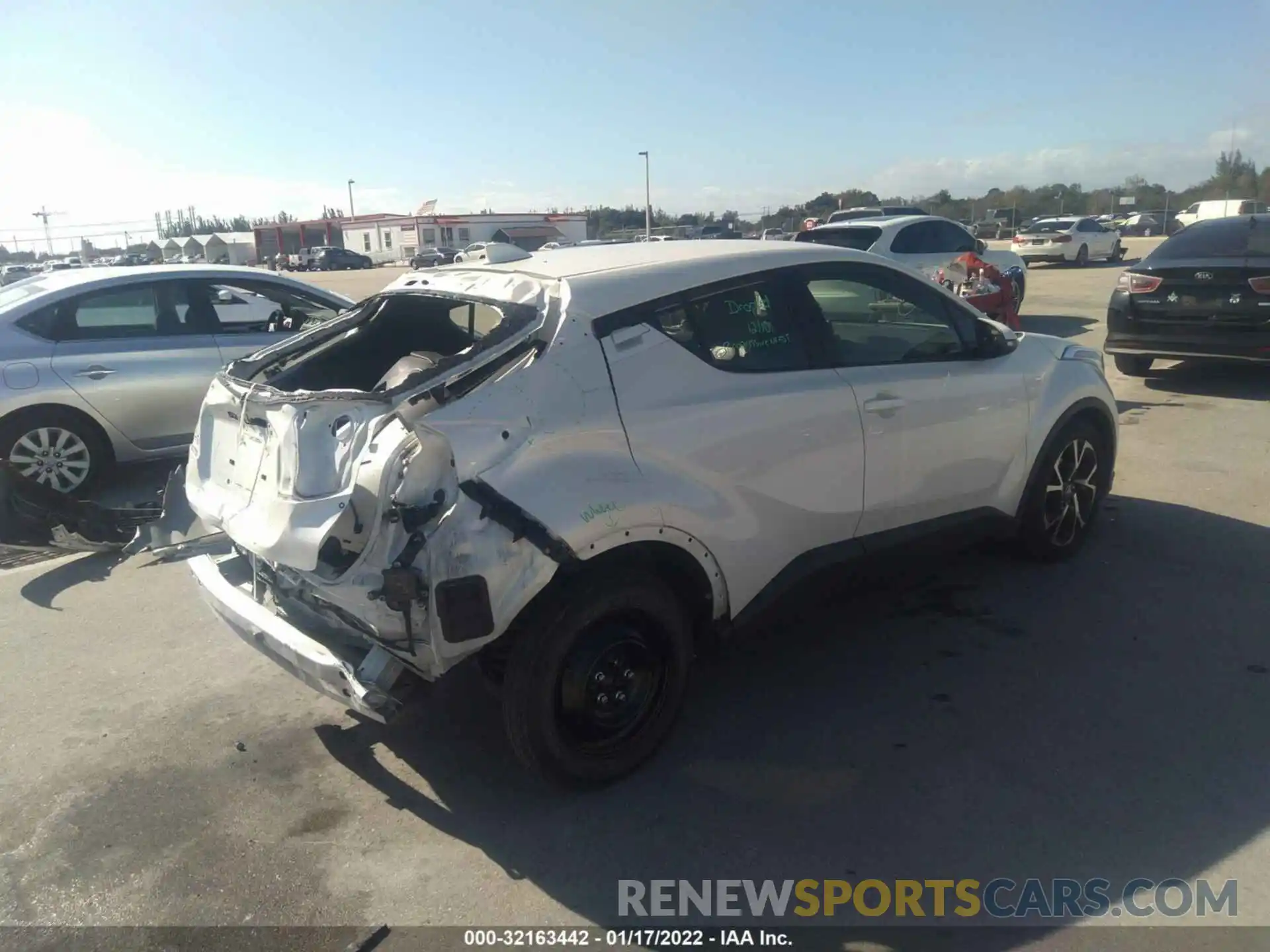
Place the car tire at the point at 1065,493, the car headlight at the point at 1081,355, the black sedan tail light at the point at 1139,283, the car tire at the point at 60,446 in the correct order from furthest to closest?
the black sedan tail light at the point at 1139,283
the car tire at the point at 60,446
the car headlight at the point at 1081,355
the car tire at the point at 1065,493

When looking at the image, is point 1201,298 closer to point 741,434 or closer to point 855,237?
point 855,237

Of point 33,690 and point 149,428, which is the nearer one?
point 33,690

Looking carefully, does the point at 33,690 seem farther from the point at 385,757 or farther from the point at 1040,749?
the point at 1040,749

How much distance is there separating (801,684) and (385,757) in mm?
1718


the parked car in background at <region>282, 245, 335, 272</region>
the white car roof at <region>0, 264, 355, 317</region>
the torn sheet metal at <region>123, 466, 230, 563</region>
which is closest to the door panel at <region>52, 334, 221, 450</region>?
the white car roof at <region>0, 264, 355, 317</region>

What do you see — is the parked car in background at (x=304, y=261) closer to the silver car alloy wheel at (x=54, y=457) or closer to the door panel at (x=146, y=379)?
the door panel at (x=146, y=379)

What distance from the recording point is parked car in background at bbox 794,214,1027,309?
12.1 metres

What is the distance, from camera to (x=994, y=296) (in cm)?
1043

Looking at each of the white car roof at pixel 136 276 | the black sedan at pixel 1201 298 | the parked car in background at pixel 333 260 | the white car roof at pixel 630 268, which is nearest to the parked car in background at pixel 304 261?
the parked car in background at pixel 333 260

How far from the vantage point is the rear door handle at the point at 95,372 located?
21.5ft

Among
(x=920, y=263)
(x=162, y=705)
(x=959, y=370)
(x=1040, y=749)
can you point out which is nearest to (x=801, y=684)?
(x=1040, y=749)

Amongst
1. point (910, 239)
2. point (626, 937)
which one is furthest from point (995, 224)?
point (626, 937)

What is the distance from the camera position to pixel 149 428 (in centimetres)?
684

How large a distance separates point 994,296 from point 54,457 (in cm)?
906
